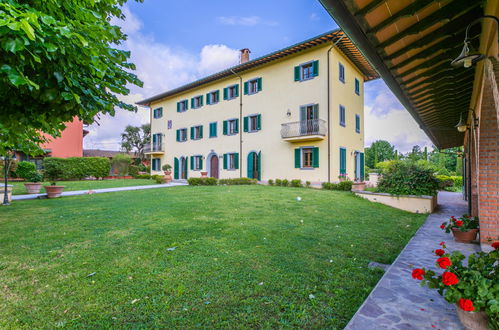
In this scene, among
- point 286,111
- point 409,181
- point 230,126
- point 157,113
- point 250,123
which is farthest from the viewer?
point 157,113

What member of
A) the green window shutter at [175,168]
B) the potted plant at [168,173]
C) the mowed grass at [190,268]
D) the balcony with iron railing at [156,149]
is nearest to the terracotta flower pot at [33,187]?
the mowed grass at [190,268]

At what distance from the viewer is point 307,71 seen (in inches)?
584

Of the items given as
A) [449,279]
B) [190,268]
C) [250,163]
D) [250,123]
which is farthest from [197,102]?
[449,279]

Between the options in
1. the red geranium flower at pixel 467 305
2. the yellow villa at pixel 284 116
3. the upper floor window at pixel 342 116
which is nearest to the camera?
the red geranium flower at pixel 467 305

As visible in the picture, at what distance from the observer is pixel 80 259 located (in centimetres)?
362

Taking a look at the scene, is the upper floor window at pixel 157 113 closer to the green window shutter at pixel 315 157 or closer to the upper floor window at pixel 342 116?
the green window shutter at pixel 315 157

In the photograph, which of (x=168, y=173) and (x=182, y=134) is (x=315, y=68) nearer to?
(x=182, y=134)

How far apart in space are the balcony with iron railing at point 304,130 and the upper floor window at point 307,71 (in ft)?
9.03

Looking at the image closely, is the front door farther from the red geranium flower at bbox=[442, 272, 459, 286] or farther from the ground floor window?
the red geranium flower at bbox=[442, 272, 459, 286]

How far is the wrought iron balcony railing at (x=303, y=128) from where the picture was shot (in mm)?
13680

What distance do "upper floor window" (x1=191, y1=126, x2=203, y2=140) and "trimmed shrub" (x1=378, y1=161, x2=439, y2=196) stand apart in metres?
14.9

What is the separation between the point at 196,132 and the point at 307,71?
34.5 ft

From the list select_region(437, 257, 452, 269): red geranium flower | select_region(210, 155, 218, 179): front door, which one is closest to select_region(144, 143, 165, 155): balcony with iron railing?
select_region(210, 155, 218, 179): front door

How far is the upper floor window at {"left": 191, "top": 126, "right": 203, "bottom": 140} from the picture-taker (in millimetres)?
20625
